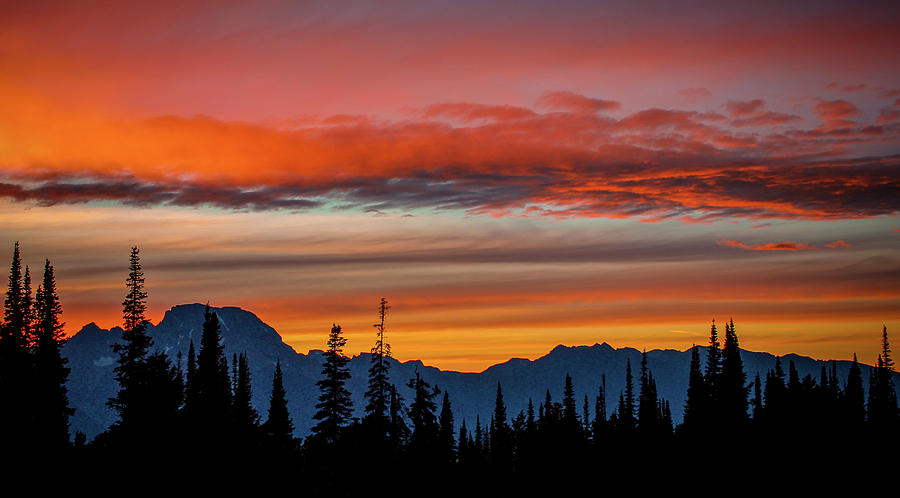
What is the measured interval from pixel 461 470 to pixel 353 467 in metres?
32.8

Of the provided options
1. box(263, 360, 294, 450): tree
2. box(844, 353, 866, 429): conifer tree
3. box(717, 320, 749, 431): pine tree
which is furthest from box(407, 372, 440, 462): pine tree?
box(844, 353, 866, 429): conifer tree

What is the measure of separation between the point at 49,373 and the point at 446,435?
136ft

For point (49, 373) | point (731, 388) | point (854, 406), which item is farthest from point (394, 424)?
point (854, 406)

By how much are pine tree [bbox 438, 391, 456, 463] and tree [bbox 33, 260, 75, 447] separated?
3230cm

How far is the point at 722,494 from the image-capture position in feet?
255

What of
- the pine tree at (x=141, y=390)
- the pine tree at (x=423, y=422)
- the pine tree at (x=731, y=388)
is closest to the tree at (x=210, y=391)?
the pine tree at (x=141, y=390)

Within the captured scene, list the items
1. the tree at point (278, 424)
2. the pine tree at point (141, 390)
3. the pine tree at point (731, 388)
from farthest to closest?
the pine tree at point (731, 388) → the tree at point (278, 424) → the pine tree at point (141, 390)

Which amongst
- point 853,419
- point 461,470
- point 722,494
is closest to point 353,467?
point 461,470

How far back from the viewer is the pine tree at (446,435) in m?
77.1

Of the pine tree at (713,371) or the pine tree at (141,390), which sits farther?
the pine tree at (713,371)

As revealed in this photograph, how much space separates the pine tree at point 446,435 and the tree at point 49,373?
32305 millimetres

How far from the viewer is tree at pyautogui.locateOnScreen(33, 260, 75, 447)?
191 ft

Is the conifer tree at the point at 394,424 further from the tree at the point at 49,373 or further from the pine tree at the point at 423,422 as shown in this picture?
the tree at the point at 49,373

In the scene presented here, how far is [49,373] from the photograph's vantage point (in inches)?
2594
